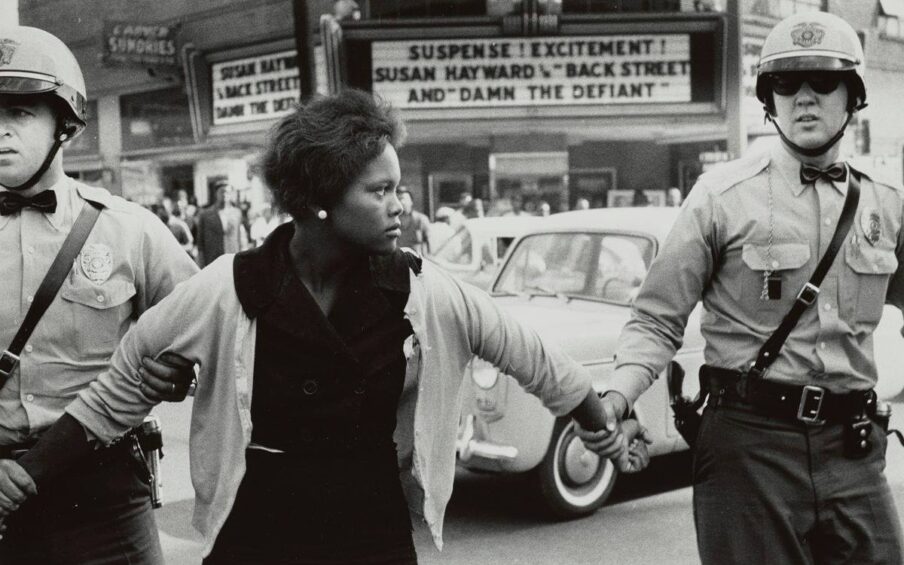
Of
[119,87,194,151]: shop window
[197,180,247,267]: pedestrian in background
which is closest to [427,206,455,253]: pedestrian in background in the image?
[197,180,247,267]: pedestrian in background

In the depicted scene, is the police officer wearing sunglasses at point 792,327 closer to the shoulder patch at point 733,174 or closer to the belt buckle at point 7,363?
the shoulder patch at point 733,174

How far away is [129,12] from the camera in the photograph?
2698 cm

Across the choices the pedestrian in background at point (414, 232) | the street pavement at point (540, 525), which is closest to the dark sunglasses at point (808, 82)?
the street pavement at point (540, 525)

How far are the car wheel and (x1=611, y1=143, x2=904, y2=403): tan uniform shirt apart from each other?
3.03 metres

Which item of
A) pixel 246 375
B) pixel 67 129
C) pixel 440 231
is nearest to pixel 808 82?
pixel 246 375

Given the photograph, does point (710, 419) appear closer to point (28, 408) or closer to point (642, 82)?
point (28, 408)

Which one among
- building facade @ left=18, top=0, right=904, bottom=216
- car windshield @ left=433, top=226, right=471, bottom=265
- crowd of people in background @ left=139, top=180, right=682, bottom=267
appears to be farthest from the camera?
building facade @ left=18, top=0, right=904, bottom=216

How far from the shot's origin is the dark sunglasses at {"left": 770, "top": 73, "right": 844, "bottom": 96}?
3.36m

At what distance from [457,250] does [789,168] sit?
987 centimetres

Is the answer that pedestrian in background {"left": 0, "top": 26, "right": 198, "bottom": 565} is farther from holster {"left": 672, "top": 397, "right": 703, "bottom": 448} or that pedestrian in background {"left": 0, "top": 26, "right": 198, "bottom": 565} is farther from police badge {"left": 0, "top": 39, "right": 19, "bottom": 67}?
holster {"left": 672, "top": 397, "right": 703, "bottom": 448}

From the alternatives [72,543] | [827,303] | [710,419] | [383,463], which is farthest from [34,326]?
[827,303]

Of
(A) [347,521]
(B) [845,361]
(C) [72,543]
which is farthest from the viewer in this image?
(B) [845,361]

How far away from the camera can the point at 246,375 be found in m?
2.58

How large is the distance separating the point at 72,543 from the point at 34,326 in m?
0.58
